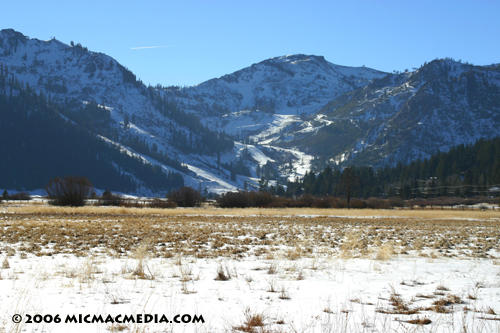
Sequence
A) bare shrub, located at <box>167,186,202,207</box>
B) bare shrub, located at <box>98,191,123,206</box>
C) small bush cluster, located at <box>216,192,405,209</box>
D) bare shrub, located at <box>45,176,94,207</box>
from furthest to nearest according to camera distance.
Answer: bare shrub, located at <box>98,191,123,206</box>, bare shrub, located at <box>167,186,202,207</box>, small bush cluster, located at <box>216,192,405,209</box>, bare shrub, located at <box>45,176,94,207</box>

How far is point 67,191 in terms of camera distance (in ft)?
221

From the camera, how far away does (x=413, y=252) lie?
56.4ft

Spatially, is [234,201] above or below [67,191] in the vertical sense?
below

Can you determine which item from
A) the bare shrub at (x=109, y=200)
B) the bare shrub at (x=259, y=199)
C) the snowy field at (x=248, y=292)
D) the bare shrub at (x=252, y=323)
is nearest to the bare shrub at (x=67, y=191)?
the bare shrub at (x=109, y=200)

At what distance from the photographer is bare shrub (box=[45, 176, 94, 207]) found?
2635 inches

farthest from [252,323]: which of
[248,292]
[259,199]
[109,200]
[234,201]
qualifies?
[109,200]

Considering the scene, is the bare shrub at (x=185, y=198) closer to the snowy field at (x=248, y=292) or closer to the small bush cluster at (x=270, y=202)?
the small bush cluster at (x=270, y=202)

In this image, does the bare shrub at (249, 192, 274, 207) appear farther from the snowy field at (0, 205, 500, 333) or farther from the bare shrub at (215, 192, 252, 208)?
the snowy field at (0, 205, 500, 333)

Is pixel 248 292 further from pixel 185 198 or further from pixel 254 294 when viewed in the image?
pixel 185 198

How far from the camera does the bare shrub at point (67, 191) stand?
6694 centimetres

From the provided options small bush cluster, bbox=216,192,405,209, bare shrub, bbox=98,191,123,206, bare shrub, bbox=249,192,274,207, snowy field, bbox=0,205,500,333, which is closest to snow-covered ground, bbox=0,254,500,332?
snowy field, bbox=0,205,500,333

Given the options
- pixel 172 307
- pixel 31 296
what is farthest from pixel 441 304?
pixel 31 296

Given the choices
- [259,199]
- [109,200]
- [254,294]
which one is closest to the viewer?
[254,294]

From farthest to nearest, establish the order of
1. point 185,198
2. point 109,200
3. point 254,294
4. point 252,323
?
1. point 109,200
2. point 185,198
3. point 254,294
4. point 252,323
